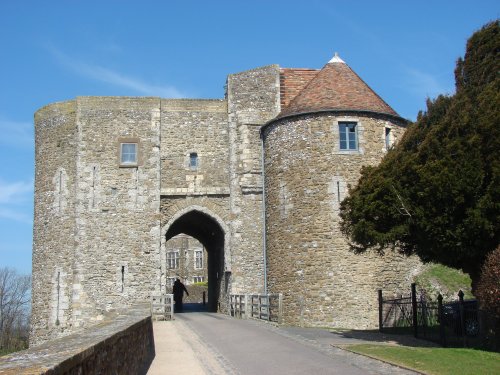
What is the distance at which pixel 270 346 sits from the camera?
45.8 feet

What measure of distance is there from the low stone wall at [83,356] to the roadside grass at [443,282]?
1618 cm

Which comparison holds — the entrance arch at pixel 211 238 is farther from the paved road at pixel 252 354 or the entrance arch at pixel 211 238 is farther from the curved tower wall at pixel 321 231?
the paved road at pixel 252 354

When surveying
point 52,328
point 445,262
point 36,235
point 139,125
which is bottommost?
point 52,328

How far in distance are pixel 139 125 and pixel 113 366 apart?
20799 millimetres

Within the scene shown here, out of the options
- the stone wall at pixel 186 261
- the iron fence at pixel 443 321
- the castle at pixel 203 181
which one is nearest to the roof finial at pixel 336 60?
the castle at pixel 203 181

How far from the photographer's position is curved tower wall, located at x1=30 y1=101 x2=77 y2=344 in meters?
26.2

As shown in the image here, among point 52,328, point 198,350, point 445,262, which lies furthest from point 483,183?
point 52,328

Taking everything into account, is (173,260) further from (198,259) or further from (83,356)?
(83,356)

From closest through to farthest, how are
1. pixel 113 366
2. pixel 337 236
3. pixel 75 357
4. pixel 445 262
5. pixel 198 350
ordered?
pixel 75 357
pixel 113 366
pixel 198 350
pixel 445 262
pixel 337 236

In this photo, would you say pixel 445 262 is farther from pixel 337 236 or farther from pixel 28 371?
pixel 28 371

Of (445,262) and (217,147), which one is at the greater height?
(217,147)

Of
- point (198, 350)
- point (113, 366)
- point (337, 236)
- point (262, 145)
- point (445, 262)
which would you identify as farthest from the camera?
point (262, 145)

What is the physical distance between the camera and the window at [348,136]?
23531 mm

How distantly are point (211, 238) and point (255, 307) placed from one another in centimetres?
921
